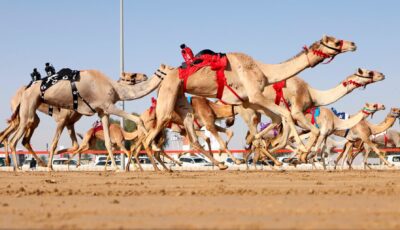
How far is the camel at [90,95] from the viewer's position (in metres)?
19.0

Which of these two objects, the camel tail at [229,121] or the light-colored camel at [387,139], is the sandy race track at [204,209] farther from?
the light-colored camel at [387,139]

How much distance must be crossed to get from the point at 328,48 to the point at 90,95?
5912mm

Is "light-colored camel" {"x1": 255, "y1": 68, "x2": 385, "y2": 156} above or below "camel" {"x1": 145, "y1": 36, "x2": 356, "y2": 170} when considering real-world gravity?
below

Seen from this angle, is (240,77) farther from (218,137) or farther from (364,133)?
(364,133)

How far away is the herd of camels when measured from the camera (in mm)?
16531

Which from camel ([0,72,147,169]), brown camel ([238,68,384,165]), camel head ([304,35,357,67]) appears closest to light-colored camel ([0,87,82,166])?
camel ([0,72,147,169])

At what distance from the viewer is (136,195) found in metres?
9.34

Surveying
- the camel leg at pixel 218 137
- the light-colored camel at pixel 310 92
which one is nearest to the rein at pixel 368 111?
the light-colored camel at pixel 310 92

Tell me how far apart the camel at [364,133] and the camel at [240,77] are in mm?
12248

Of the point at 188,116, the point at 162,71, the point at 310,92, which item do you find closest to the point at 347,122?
the point at 310,92

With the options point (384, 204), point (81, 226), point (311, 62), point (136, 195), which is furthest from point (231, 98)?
point (81, 226)

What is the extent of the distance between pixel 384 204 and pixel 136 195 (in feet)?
9.92

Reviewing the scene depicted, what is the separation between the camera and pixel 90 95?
62.5 feet

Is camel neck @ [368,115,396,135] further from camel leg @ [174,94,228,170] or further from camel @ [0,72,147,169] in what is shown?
camel leg @ [174,94,228,170]
